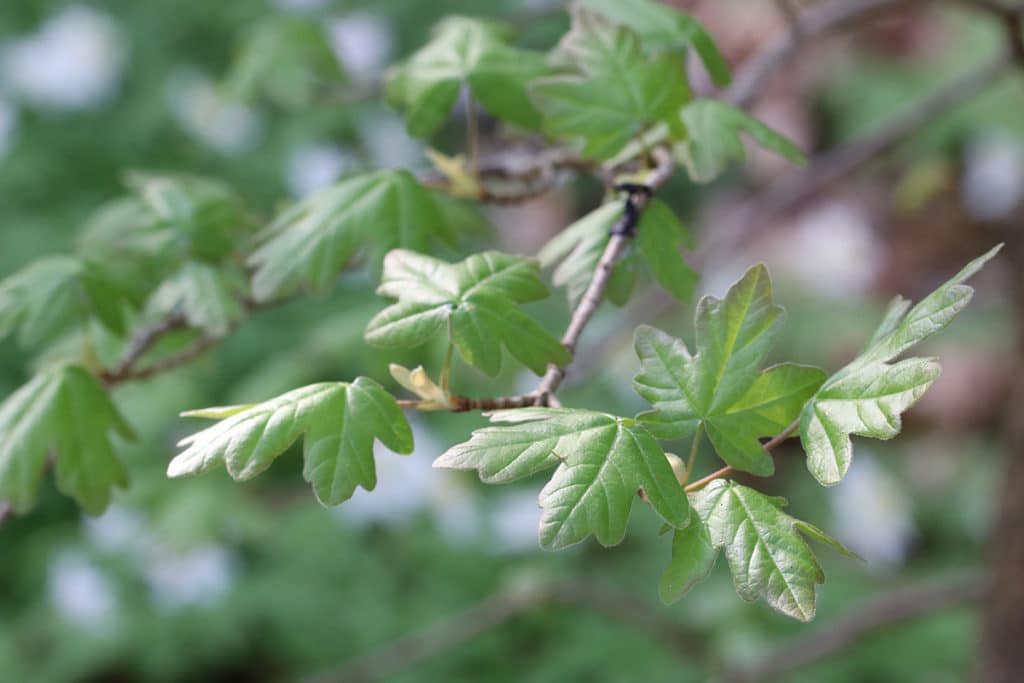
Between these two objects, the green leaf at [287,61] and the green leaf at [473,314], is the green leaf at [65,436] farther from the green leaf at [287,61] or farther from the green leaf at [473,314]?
the green leaf at [287,61]

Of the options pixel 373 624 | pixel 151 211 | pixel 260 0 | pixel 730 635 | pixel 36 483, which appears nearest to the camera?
pixel 36 483

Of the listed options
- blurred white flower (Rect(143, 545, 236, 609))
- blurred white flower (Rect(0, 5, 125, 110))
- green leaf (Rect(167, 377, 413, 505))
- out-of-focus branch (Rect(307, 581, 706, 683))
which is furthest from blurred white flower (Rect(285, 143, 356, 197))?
green leaf (Rect(167, 377, 413, 505))

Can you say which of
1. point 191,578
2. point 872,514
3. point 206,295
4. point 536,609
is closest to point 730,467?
point 206,295

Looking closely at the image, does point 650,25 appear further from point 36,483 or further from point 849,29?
point 36,483

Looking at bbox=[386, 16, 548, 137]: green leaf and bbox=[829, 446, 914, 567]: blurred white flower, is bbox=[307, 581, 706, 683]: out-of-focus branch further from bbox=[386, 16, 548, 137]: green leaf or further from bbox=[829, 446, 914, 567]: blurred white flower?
bbox=[829, 446, 914, 567]: blurred white flower

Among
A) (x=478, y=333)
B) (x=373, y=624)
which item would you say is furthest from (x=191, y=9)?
(x=478, y=333)

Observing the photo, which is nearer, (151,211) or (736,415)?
(736,415)

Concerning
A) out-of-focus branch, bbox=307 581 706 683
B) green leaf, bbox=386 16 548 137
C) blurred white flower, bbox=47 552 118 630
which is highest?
green leaf, bbox=386 16 548 137
